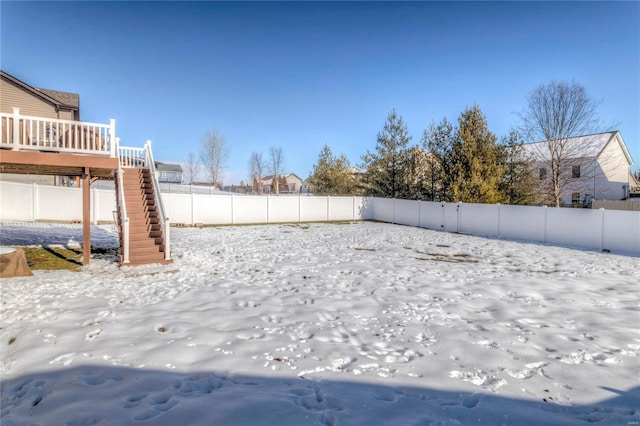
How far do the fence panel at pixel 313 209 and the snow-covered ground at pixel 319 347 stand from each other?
1392cm

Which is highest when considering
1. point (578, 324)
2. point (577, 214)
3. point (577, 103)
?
point (577, 103)

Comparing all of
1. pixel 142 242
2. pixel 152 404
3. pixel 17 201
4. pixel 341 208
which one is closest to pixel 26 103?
pixel 17 201

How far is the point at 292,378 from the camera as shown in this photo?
3092 millimetres

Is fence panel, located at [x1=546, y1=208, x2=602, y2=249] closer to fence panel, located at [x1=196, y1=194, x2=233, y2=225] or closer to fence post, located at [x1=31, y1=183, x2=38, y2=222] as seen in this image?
fence panel, located at [x1=196, y1=194, x2=233, y2=225]

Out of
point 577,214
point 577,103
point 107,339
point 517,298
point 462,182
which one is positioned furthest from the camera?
point 462,182

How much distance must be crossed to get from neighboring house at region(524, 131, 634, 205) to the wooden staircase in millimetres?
19457

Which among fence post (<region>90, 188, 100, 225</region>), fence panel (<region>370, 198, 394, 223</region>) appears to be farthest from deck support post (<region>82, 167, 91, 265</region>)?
fence panel (<region>370, 198, 394, 223</region>)

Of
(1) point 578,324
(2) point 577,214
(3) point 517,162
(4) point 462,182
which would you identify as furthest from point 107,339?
(3) point 517,162

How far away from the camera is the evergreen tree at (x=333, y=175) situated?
2741cm

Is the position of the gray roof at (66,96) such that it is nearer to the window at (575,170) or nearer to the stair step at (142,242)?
the stair step at (142,242)

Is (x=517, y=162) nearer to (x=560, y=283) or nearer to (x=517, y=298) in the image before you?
(x=560, y=283)

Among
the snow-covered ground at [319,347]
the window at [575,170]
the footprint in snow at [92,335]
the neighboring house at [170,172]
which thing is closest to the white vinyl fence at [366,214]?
the snow-covered ground at [319,347]

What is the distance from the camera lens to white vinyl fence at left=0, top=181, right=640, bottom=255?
11688 mm

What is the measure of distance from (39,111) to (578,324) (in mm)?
25598
